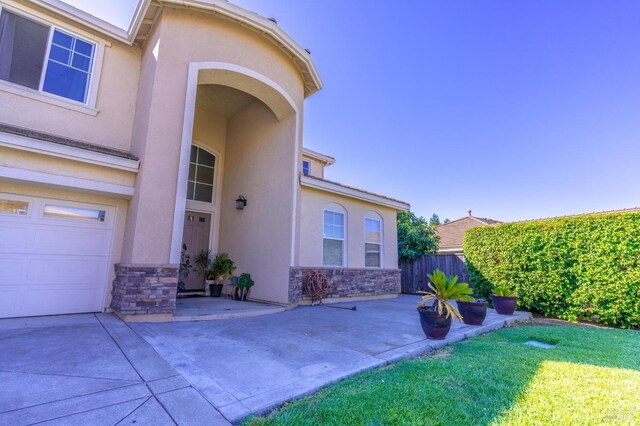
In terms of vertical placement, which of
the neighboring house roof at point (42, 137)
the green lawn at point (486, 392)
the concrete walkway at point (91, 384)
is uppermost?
the neighboring house roof at point (42, 137)

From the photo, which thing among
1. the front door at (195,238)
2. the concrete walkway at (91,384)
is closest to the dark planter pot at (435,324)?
the concrete walkway at (91,384)

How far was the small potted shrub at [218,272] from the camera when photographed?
909 cm

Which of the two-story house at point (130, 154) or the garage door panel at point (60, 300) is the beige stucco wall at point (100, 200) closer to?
the two-story house at point (130, 154)

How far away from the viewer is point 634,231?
6.71m

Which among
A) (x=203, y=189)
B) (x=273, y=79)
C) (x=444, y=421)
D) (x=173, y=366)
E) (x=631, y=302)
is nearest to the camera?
(x=444, y=421)

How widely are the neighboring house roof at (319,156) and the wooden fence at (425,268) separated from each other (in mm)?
6138

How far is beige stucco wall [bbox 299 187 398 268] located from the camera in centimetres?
907

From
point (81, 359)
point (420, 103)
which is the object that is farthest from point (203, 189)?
point (420, 103)

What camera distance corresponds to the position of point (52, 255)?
19.9 ft

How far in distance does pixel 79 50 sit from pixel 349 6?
23.6ft

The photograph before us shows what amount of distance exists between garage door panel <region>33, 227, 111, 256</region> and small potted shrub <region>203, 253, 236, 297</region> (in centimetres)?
303

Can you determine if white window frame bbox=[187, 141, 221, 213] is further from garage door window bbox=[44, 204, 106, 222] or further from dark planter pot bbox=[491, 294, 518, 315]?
dark planter pot bbox=[491, 294, 518, 315]

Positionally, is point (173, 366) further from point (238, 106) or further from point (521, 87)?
point (521, 87)

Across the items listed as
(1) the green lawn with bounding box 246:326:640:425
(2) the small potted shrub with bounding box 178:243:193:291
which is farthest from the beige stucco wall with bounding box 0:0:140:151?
(1) the green lawn with bounding box 246:326:640:425
